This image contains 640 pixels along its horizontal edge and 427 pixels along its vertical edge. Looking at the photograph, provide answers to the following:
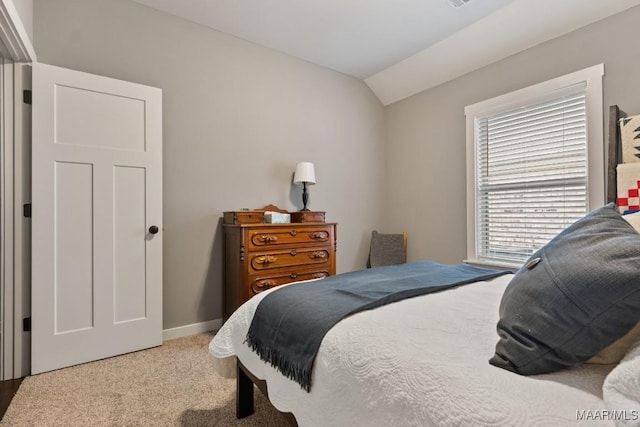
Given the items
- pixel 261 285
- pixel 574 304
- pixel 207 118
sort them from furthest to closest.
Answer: pixel 207 118, pixel 261 285, pixel 574 304

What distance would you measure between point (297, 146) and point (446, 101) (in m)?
1.73

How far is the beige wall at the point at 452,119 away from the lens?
2.34m

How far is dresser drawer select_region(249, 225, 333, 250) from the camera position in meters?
2.70

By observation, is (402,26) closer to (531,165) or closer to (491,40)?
(491,40)

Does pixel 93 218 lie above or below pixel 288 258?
above

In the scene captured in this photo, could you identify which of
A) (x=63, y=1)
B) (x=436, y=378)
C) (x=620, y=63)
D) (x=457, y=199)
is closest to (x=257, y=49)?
(x=63, y=1)

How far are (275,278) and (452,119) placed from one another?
99.6 inches

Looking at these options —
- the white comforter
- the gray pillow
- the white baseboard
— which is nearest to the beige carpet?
the white baseboard

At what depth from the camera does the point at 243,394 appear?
1583mm

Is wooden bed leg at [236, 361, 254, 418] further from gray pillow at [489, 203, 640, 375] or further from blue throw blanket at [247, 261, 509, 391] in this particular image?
gray pillow at [489, 203, 640, 375]

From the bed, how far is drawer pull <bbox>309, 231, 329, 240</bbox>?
181cm

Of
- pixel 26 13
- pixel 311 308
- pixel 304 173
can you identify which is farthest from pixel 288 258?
pixel 26 13

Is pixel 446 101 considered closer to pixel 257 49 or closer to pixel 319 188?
pixel 319 188

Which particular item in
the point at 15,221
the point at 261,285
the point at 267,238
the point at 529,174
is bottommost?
the point at 261,285
